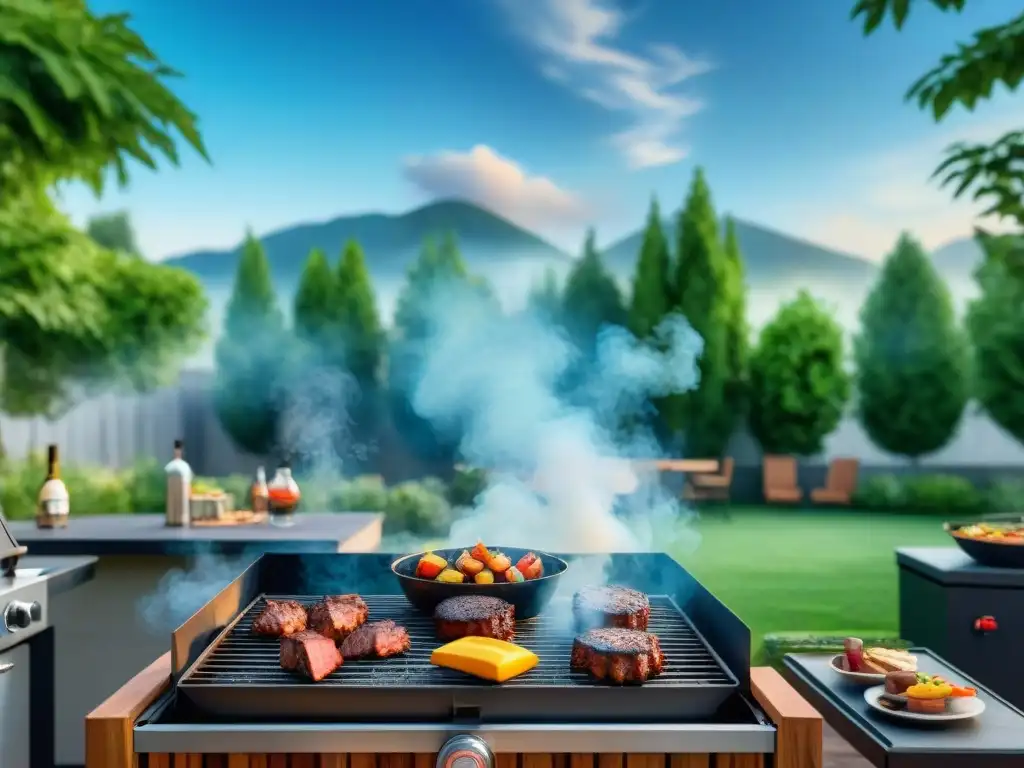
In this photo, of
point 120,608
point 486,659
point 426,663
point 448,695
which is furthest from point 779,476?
point 448,695

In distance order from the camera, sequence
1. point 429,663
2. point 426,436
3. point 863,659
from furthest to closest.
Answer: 1. point 426,436
2. point 863,659
3. point 429,663

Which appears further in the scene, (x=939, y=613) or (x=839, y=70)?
(x=839, y=70)

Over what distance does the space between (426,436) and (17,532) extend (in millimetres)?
11919

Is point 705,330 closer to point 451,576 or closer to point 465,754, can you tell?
point 451,576

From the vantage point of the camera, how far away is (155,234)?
3350 cm

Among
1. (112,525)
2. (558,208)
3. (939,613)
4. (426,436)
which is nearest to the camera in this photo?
(939,613)

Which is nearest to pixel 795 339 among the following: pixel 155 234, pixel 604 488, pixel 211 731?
pixel 604 488

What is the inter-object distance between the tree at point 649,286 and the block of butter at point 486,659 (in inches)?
555

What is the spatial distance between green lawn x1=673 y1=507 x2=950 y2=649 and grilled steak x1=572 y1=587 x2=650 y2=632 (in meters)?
3.27

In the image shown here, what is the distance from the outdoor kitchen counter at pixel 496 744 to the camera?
5.75ft

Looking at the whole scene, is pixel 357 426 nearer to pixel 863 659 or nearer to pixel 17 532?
pixel 17 532

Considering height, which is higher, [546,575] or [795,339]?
[795,339]

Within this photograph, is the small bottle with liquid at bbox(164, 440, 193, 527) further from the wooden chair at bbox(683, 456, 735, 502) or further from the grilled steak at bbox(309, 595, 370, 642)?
the wooden chair at bbox(683, 456, 735, 502)

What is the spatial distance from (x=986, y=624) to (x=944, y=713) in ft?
4.69
